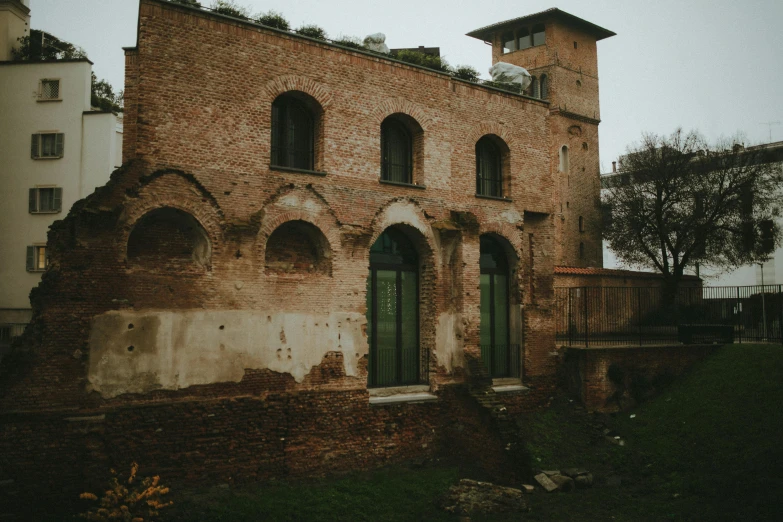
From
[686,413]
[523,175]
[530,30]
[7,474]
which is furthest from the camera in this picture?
[530,30]

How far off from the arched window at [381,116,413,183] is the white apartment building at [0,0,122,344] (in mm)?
14155

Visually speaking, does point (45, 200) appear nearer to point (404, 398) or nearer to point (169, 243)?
point (169, 243)

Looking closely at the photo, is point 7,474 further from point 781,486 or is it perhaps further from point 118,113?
point 118,113

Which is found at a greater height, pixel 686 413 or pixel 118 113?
pixel 118 113

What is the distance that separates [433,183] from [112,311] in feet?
25.0

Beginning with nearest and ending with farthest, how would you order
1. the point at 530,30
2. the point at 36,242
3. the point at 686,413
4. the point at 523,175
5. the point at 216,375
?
the point at 216,375 < the point at 686,413 < the point at 523,175 < the point at 36,242 < the point at 530,30

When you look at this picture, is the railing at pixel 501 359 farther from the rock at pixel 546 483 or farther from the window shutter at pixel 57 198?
the window shutter at pixel 57 198

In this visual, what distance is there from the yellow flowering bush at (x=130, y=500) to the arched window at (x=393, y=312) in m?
5.25

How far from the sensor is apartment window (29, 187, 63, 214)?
81.5 feet

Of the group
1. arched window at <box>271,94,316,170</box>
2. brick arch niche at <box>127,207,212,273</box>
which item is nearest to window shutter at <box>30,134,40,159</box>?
arched window at <box>271,94,316,170</box>

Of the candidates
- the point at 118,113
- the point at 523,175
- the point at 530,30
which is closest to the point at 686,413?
the point at 523,175

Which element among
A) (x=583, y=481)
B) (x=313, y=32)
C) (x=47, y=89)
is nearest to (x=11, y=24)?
(x=47, y=89)

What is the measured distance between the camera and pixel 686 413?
15570 mm

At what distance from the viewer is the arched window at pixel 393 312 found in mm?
14734
